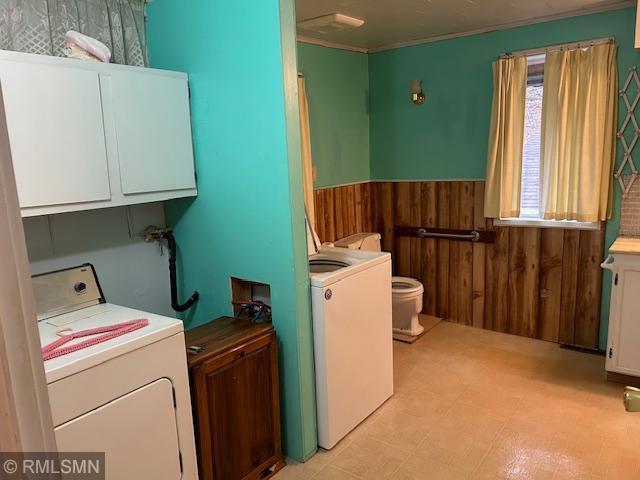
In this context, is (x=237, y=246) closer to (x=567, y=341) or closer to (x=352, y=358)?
(x=352, y=358)

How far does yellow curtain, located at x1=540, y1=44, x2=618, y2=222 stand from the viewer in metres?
3.07

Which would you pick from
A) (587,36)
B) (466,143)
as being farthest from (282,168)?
(587,36)

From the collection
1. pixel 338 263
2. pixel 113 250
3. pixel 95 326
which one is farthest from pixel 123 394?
pixel 338 263

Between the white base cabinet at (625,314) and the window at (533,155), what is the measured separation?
0.59m

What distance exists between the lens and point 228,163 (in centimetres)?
234

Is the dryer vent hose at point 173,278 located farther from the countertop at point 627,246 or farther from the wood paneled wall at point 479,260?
the countertop at point 627,246

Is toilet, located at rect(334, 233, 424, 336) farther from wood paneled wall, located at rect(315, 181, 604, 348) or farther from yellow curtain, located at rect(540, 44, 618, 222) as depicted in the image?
yellow curtain, located at rect(540, 44, 618, 222)

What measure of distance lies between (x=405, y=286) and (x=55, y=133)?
9.12ft

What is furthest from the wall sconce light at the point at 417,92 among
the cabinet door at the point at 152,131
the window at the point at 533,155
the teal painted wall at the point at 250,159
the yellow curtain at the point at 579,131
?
the cabinet door at the point at 152,131

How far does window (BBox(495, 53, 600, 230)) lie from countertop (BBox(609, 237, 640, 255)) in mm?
257

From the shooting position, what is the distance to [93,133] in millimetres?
2023

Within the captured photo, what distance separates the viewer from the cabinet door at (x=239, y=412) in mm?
1953

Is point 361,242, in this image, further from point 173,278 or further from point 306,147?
point 173,278

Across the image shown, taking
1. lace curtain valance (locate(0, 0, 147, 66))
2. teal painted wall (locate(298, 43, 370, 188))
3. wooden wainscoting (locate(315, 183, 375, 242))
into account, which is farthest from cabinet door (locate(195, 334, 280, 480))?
teal painted wall (locate(298, 43, 370, 188))
